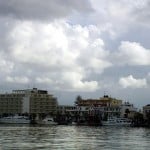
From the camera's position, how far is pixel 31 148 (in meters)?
65.6

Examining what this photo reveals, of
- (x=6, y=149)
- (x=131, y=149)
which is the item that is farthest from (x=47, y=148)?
(x=131, y=149)

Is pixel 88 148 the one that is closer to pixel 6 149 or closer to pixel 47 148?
pixel 47 148

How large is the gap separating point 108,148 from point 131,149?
10.5ft

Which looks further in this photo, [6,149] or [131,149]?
[131,149]

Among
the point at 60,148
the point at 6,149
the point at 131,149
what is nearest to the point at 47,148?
the point at 60,148

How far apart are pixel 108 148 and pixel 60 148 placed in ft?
22.1

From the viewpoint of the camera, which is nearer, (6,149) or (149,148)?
(6,149)

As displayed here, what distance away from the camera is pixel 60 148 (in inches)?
2640

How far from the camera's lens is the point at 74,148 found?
6719 cm

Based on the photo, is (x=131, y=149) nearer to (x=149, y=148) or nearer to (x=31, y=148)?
(x=149, y=148)

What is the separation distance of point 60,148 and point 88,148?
3.84 meters

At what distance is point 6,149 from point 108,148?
47.2ft

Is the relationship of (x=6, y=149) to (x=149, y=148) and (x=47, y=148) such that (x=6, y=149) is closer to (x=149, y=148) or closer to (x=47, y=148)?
(x=47, y=148)

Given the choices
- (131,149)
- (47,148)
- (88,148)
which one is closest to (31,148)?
(47,148)
